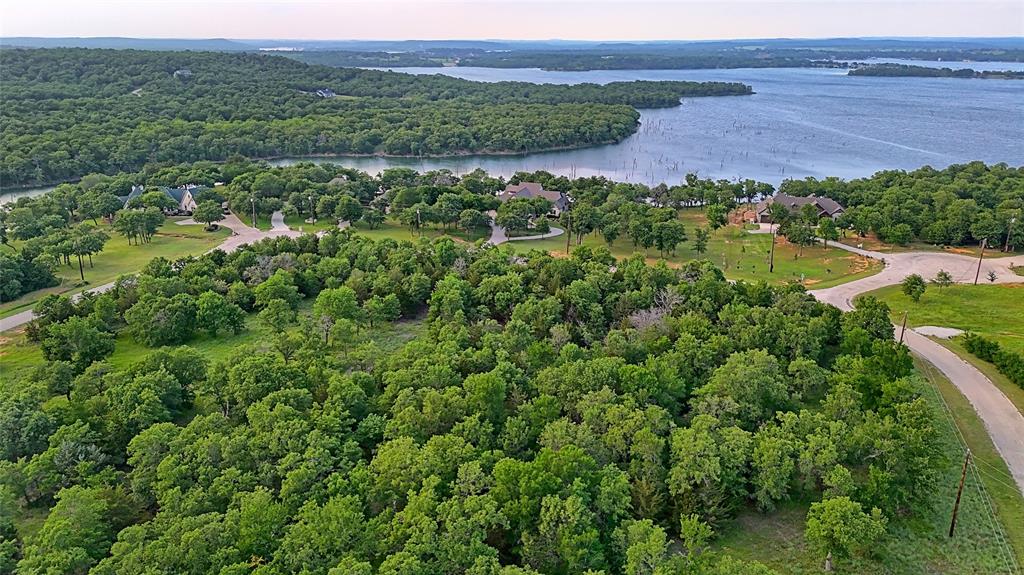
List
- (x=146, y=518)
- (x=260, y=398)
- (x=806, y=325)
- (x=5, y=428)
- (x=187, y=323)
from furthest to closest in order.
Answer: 1. (x=187, y=323)
2. (x=806, y=325)
3. (x=260, y=398)
4. (x=5, y=428)
5. (x=146, y=518)

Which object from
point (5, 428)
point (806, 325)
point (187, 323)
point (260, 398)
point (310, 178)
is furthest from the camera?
point (310, 178)

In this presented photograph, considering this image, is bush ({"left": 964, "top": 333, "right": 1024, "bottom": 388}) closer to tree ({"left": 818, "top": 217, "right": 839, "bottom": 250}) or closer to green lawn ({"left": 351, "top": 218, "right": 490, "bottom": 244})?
tree ({"left": 818, "top": 217, "right": 839, "bottom": 250})

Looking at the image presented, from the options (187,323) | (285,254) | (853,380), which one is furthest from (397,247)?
(853,380)

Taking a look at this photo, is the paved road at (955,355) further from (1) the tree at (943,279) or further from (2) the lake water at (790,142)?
(2) the lake water at (790,142)

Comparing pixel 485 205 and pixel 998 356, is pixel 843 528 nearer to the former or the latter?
pixel 998 356

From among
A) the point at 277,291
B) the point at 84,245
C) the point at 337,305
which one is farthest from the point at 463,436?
the point at 84,245

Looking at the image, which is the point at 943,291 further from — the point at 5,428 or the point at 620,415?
the point at 5,428
